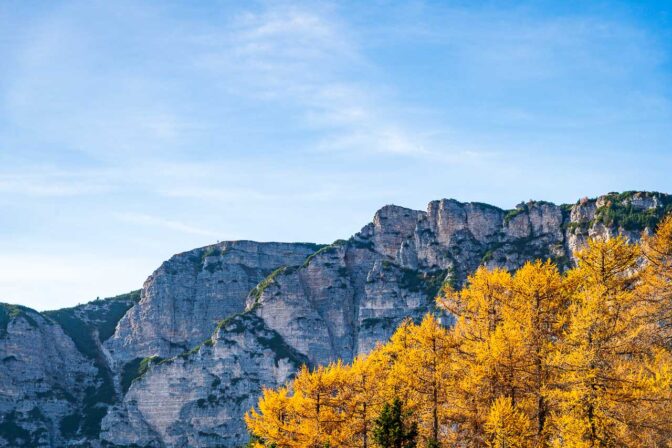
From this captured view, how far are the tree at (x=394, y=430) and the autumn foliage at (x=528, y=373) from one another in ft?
0.60

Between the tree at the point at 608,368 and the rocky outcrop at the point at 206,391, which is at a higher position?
the tree at the point at 608,368

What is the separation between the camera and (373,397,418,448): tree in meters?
49.0

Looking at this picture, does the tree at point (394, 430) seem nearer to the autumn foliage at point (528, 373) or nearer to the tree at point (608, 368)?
the autumn foliage at point (528, 373)

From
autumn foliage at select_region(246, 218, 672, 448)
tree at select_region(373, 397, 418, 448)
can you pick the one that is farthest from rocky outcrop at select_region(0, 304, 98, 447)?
tree at select_region(373, 397, 418, 448)

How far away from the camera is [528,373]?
143ft

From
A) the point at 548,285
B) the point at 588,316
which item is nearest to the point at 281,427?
the point at 548,285

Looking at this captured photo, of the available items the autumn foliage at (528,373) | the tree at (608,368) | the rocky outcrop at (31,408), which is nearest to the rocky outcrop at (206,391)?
the rocky outcrop at (31,408)

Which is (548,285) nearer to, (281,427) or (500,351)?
(500,351)

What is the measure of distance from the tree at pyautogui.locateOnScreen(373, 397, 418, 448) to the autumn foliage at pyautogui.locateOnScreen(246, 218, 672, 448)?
7.2 inches

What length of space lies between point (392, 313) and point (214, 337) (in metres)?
50.0

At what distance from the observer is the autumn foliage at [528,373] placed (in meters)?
36.8

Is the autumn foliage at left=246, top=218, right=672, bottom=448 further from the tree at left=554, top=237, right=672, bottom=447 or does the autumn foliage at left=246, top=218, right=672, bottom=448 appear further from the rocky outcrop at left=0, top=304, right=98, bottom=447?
the rocky outcrop at left=0, top=304, right=98, bottom=447

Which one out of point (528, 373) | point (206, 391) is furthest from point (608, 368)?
point (206, 391)

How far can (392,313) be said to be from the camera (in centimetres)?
19438
